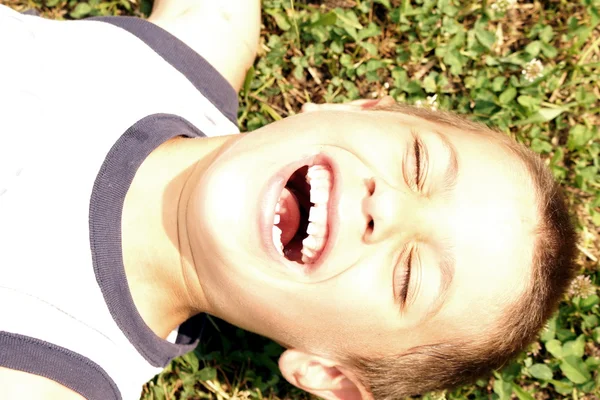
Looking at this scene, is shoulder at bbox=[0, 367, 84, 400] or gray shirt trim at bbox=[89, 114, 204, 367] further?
gray shirt trim at bbox=[89, 114, 204, 367]

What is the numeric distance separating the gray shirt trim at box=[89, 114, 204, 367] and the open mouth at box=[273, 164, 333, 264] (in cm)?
54

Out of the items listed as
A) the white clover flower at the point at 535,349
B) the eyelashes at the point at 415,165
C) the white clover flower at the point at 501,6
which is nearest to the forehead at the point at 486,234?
the eyelashes at the point at 415,165

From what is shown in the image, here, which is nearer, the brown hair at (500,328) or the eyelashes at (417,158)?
the eyelashes at (417,158)

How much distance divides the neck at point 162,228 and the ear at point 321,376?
1.37 ft

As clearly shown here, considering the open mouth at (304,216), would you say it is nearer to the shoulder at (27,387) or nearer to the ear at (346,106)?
the ear at (346,106)

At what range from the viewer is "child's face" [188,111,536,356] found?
2148 mm

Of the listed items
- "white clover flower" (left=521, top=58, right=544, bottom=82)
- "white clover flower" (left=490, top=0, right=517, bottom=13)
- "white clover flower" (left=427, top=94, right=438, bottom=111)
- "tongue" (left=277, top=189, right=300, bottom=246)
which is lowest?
"tongue" (left=277, top=189, right=300, bottom=246)

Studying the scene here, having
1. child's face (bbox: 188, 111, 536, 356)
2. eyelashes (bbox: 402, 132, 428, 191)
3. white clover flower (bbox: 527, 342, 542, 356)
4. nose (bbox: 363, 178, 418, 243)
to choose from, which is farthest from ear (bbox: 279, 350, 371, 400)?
white clover flower (bbox: 527, 342, 542, 356)

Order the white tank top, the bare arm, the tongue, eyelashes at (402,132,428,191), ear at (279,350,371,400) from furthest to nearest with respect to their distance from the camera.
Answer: the bare arm
the tongue
ear at (279,350,371,400)
the white tank top
eyelashes at (402,132,428,191)

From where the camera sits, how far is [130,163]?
8.28 ft

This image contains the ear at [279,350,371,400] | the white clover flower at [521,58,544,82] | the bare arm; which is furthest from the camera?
the white clover flower at [521,58,544,82]

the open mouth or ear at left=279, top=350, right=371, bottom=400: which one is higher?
the open mouth

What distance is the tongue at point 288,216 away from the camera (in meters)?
2.68

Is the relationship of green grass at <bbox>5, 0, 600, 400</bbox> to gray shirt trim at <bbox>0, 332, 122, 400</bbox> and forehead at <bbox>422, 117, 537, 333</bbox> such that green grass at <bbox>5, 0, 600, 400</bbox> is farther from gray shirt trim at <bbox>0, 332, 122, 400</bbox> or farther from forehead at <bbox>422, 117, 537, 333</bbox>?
forehead at <bbox>422, 117, 537, 333</bbox>
